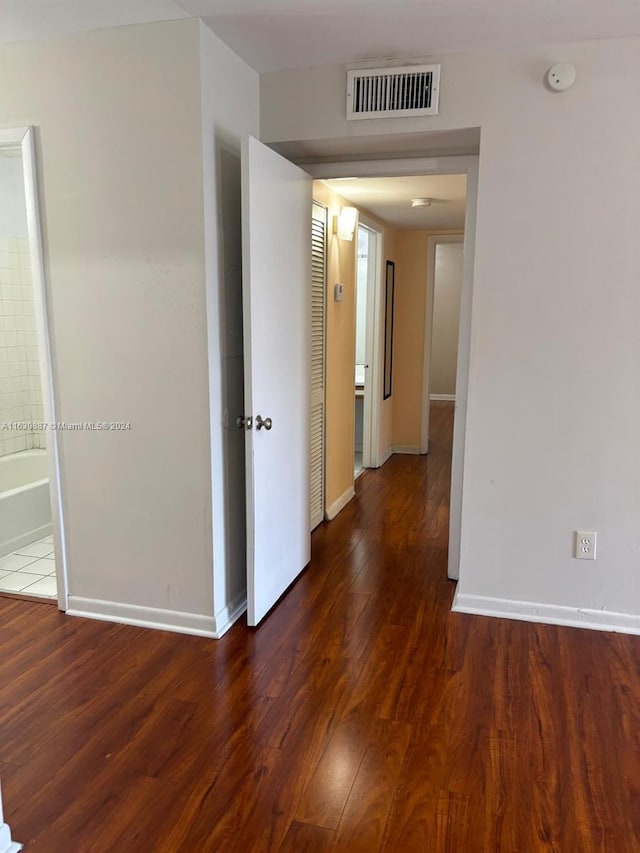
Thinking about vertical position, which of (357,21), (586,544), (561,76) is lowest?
(586,544)

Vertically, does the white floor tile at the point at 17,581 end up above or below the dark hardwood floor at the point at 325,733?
below

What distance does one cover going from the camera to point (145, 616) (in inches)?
108

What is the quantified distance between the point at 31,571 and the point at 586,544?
279 centimetres

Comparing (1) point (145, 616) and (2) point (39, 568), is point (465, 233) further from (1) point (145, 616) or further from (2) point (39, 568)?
(2) point (39, 568)

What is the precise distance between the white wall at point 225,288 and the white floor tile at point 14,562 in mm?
1368

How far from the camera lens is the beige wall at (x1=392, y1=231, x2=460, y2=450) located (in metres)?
6.10

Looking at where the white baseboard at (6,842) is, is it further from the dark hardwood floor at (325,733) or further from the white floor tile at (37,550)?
the white floor tile at (37,550)

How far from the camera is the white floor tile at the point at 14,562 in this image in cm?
338

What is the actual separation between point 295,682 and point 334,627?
462 millimetres

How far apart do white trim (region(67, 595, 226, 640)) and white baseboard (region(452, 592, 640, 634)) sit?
3.60ft

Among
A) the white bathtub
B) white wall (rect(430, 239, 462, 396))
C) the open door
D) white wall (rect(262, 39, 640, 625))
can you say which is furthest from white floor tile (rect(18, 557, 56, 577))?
white wall (rect(430, 239, 462, 396))

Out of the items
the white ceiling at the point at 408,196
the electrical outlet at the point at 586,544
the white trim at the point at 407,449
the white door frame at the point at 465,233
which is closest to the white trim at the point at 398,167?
the white door frame at the point at 465,233

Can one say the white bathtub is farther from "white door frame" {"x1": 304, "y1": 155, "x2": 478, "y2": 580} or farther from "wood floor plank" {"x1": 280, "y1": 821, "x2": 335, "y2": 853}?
"wood floor plank" {"x1": 280, "y1": 821, "x2": 335, "y2": 853}

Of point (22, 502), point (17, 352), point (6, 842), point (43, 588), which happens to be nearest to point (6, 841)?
point (6, 842)
